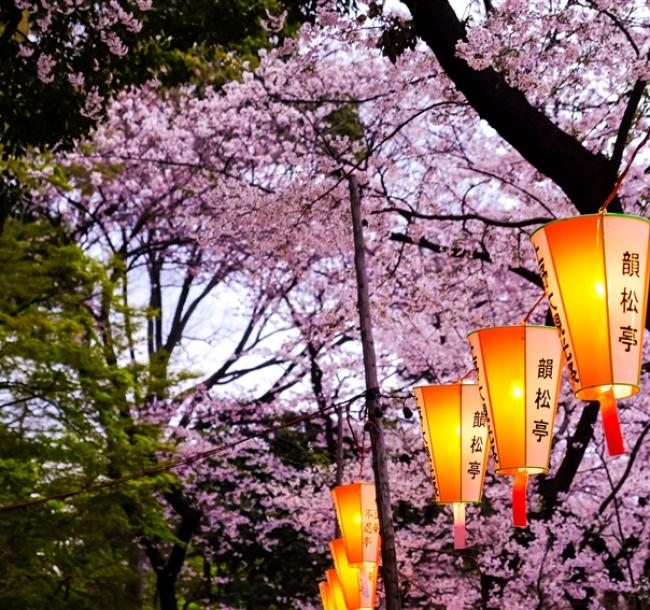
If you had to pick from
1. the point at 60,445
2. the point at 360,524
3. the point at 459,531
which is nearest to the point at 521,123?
the point at 459,531

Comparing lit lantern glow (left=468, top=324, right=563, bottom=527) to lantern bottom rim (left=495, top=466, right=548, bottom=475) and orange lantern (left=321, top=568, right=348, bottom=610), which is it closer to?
lantern bottom rim (left=495, top=466, right=548, bottom=475)

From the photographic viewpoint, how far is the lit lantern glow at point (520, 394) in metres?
5.14

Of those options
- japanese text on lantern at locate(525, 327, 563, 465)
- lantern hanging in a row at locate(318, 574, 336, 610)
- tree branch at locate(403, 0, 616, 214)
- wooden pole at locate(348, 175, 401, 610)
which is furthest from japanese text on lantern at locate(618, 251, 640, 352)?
lantern hanging in a row at locate(318, 574, 336, 610)

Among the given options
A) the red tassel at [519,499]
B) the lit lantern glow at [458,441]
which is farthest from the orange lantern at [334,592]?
the red tassel at [519,499]

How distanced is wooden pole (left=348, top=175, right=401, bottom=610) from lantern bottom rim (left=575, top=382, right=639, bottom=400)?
159 inches

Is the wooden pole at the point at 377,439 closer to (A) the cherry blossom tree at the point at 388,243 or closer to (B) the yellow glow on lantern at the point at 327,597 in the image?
(A) the cherry blossom tree at the point at 388,243

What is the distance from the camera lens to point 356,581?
1039 centimetres

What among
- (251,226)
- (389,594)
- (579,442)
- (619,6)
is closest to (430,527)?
(579,442)

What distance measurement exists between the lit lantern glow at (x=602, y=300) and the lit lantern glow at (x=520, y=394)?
2.46 ft

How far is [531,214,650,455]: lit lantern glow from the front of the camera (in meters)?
4.20

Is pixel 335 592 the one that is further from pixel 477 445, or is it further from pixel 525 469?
pixel 525 469

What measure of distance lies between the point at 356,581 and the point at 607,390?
6715 mm

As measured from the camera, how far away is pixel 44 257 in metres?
12.7

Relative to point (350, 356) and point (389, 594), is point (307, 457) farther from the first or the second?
point (389, 594)
